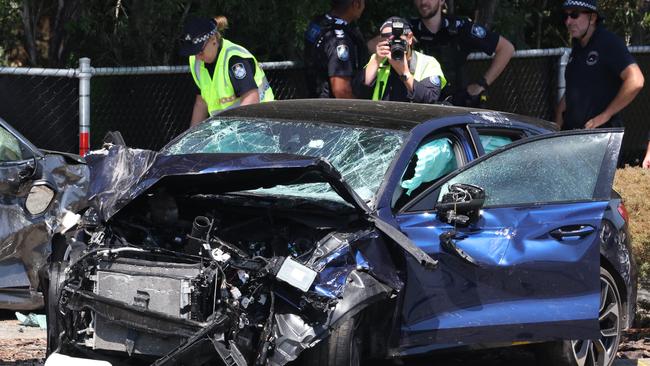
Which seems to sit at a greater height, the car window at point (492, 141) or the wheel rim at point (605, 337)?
the car window at point (492, 141)

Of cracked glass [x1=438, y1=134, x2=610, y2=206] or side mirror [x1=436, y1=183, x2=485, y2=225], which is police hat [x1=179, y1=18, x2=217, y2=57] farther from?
side mirror [x1=436, y1=183, x2=485, y2=225]

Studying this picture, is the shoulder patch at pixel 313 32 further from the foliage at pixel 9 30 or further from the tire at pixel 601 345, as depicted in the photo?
the foliage at pixel 9 30

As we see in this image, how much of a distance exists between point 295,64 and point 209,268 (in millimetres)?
5424

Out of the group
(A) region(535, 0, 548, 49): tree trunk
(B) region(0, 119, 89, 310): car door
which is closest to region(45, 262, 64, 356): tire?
(B) region(0, 119, 89, 310): car door

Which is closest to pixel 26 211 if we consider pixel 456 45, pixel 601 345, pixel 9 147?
pixel 9 147

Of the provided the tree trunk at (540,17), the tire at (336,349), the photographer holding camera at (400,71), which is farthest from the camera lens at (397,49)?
the tree trunk at (540,17)

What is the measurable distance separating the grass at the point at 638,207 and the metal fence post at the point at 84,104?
4.24m

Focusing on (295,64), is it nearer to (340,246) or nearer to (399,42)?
(399,42)

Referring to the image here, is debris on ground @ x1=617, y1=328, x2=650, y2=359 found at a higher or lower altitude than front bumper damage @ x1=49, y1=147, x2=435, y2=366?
lower

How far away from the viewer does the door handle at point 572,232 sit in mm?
6301

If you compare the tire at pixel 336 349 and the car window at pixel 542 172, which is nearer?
the tire at pixel 336 349

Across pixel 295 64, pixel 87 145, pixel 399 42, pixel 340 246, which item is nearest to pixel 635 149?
pixel 295 64

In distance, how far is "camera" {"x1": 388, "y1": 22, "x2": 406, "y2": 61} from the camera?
8617 millimetres

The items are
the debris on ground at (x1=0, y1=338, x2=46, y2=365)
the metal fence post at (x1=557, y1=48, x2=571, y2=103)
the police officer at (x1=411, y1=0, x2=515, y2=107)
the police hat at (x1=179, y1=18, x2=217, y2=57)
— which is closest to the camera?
the debris on ground at (x1=0, y1=338, x2=46, y2=365)
